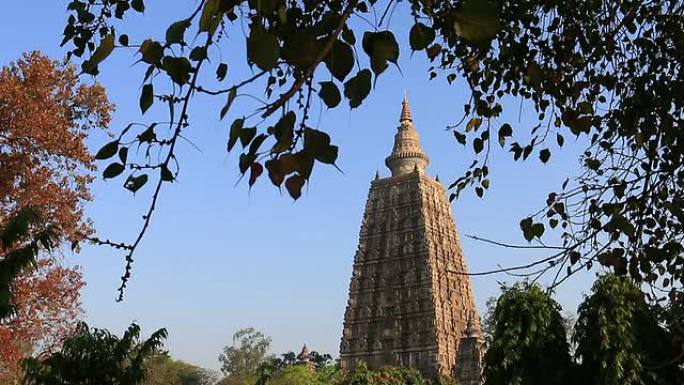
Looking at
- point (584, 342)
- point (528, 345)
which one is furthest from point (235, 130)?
point (528, 345)

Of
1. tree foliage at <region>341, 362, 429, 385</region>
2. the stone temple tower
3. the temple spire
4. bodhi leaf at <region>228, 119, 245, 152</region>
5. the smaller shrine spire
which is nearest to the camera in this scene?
bodhi leaf at <region>228, 119, 245, 152</region>

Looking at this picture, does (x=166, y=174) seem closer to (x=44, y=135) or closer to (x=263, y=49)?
(x=263, y=49)

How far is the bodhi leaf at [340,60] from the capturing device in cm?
158

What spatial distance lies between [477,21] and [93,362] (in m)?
10.1

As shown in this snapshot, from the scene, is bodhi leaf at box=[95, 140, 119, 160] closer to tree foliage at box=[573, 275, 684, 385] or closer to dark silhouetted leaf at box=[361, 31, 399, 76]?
dark silhouetted leaf at box=[361, 31, 399, 76]

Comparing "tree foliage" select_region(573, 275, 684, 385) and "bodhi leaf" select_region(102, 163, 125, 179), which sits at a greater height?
"tree foliage" select_region(573, 275, 684, 385)

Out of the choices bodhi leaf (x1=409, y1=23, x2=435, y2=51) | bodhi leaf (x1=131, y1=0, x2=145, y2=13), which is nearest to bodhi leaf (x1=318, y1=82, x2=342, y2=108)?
bodhi leaf (x1=409, y1=23, x2=435, y2=51)

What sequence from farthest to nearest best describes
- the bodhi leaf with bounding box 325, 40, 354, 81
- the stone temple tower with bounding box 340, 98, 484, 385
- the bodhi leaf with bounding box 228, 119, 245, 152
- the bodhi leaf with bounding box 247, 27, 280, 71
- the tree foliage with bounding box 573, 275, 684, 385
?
the stone temple tower with bounding box 340, 98, 484, 385 → the tree foliage with bounding box 573, 275, 684, 385 → the bodhi leaf with bounding box 228, 119, 245, 152 → the bodhi leaf with bounding box 325, 40, 354, 81 → the bodhi leaf with bounding box 247, 27, 280, 71

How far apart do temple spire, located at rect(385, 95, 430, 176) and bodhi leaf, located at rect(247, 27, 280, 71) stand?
39517 mm

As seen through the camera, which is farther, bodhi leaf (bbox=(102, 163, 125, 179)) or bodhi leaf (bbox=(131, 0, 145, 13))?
bodhi leaf (bbox=(131, 0, 145, 13))

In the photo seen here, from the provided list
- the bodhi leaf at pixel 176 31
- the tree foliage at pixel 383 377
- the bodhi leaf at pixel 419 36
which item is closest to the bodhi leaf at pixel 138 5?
the bodhi leaf at pixel 176 31

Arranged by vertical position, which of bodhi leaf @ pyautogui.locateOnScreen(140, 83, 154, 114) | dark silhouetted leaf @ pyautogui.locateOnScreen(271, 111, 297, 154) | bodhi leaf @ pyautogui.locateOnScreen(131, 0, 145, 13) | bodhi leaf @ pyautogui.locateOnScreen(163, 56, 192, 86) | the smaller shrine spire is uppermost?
the smaller shrine spire

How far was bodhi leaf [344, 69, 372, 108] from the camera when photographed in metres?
1.62

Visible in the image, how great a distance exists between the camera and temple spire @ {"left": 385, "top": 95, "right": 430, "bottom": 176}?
41.3 meters
